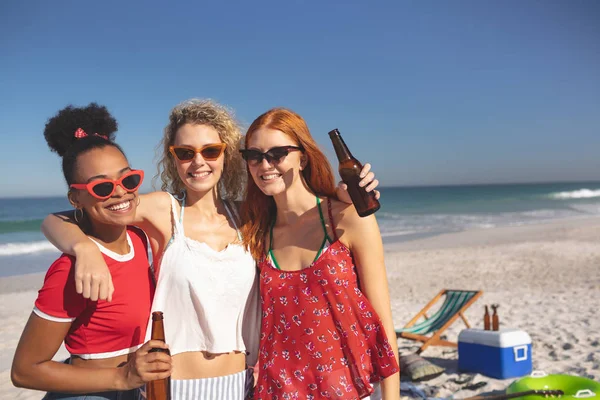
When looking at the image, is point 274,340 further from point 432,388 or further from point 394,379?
point 432,388

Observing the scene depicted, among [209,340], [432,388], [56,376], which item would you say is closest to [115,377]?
[56,376]

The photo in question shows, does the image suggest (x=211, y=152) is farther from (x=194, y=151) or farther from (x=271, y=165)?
(x=271, y=165)

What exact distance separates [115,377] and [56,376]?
0.73ft

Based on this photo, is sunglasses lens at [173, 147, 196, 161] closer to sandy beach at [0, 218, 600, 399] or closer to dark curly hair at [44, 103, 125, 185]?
dark curly hair at [44, 103, 125, 185]

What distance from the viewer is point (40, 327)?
198 cm

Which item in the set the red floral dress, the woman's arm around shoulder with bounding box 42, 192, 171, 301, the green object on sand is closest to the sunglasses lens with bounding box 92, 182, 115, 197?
the woman's arm around shoulder with bounding box 42, 192, 171, 301

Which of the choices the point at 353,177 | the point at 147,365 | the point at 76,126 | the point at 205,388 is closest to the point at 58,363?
the point at 147,365

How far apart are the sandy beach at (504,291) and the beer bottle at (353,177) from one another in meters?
3.95

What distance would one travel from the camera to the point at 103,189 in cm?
217

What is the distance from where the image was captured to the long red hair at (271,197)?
2744mm

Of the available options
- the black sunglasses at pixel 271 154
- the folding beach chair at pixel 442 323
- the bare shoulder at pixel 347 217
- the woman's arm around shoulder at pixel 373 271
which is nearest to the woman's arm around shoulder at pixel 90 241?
the black sunglasses at pixel 271 154

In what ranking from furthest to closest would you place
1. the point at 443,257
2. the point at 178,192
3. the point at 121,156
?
the point at 443,257 → the point at 178,192 → the point at 121,156

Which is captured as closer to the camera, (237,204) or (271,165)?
(271,165)

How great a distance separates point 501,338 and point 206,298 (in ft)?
15.5
